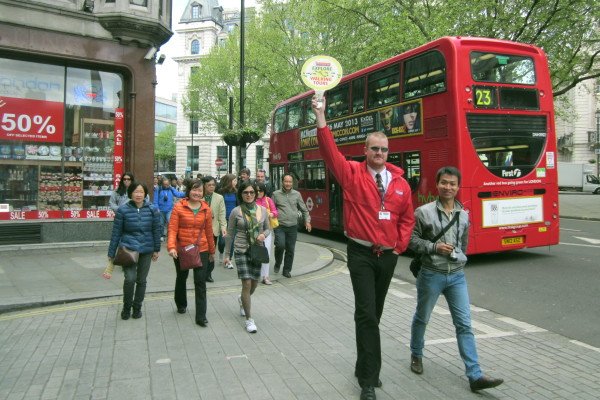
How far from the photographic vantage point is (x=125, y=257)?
18.4ft

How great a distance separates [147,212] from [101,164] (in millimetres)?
6348

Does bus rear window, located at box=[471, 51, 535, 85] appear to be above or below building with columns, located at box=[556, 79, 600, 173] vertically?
below

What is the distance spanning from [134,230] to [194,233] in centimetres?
73

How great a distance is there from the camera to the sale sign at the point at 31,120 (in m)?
10.4

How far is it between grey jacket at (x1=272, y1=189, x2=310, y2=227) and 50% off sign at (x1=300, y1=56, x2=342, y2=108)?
4499mm

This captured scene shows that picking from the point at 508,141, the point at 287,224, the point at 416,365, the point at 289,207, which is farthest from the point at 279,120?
the point at 416,365

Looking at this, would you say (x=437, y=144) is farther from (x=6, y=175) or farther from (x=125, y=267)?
(x=6, y=175)

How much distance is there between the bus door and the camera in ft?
42.6

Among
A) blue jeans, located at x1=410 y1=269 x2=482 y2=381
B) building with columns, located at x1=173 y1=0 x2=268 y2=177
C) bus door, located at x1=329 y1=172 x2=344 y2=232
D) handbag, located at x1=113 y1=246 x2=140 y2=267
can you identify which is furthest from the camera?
building with columns, located at x1=173 y1=0 x2=268 y2=177

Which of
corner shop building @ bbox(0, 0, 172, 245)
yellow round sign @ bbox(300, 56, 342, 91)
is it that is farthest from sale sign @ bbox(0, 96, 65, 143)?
yellow round sign @ bbox(300, 56, 342, 91)

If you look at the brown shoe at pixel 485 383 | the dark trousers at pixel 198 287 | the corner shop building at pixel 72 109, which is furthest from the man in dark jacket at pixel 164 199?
the brown shoe at pixel 485 383

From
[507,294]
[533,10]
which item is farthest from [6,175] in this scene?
[533,10]

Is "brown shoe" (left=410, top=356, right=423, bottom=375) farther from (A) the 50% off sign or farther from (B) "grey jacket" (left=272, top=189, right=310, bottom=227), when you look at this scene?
(B) "grey jacket" (left=272, top=189, right=310, bottom=227)

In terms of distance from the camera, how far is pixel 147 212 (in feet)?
19.3
